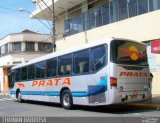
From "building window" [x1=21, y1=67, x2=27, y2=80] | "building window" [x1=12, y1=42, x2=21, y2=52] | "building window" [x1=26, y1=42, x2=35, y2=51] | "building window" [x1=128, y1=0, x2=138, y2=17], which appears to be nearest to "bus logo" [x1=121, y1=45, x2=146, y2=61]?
"building window" [x1=128, y1=0, x2=138, y2=17]

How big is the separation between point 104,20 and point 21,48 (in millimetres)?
30567

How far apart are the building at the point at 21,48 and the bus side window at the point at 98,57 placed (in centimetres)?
4053

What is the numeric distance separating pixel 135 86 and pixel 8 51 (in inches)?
1750

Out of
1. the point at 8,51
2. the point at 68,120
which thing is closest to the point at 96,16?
the point at 68,120

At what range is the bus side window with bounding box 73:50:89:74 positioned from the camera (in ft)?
54.4

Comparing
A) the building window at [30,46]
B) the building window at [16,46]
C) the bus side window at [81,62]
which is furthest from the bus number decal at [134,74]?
the building window at [16,46]

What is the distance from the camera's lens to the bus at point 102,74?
49.7 feet

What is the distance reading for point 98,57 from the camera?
15.8m

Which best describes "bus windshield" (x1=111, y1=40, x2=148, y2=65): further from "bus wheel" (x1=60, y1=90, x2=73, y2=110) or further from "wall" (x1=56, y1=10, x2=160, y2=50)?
"wall" (x1=56, y1=10, x2=160, y2=50)

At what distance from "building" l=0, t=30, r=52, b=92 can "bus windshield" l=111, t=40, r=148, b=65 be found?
134ft

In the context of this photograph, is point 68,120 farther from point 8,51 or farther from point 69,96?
point 8,51

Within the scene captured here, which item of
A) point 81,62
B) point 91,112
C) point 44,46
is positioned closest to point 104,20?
point 81,62

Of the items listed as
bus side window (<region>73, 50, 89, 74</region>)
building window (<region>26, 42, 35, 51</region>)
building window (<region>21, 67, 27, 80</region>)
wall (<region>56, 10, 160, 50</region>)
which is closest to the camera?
bus side window (<region>73, 50, 89, 74</region>)

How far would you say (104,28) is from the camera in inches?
1081
